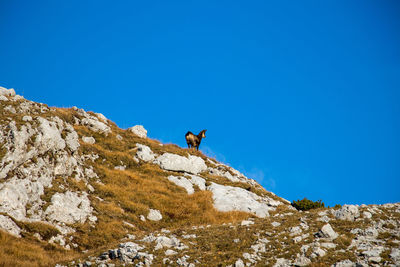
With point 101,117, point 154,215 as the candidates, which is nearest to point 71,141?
point 154,215

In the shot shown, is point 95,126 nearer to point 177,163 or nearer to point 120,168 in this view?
point 120,168

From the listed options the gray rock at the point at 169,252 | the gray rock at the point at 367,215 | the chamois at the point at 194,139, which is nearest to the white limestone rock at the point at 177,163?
the chamois at the point at 194,139

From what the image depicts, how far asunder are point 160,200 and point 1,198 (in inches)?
488

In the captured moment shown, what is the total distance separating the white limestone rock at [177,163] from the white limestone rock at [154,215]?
8.92 m

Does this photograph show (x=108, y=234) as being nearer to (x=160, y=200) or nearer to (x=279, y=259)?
(x=160, y=200)

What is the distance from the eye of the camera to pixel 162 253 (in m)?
14.0

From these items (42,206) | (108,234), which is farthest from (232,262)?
(42,206)

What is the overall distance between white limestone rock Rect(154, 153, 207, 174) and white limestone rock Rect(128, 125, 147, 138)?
7461 millimetres

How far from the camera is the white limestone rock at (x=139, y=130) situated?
40806mm

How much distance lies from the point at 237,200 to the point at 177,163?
343 inches

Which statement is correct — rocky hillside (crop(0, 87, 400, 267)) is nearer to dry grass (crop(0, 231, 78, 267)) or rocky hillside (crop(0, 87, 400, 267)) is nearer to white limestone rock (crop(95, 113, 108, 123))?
dry grass (crop(0, 231, 78, 267))

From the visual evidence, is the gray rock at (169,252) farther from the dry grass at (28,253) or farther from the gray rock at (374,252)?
the gray rock at (374,252)

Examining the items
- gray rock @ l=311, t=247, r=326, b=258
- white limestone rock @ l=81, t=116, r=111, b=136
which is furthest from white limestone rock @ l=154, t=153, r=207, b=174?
gray rock @ l=311, t=247, r=326, b=258

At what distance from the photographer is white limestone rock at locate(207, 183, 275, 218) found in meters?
27.4
